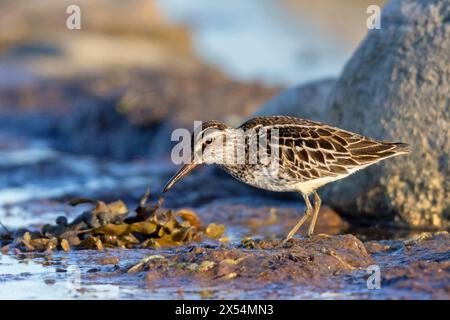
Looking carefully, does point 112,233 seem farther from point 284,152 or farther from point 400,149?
point 400,149

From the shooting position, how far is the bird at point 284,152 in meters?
Result: 8.95

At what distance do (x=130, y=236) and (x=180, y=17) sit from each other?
20.4 m

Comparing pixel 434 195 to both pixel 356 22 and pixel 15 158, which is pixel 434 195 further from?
pixel 356 22

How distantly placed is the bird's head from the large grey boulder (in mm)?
2402

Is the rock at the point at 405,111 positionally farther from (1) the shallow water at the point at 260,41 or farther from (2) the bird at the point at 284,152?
(1) the shallow water at the point at 260,41

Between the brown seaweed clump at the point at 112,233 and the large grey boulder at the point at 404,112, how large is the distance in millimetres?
2047

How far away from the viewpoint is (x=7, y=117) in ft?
68.7

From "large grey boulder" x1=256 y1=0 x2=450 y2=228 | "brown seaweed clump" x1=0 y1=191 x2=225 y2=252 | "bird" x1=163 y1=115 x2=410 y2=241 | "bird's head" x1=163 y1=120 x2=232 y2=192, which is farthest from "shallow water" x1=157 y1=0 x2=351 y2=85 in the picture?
"bird's head" x1=163 y1=120 x2=232 y2=192

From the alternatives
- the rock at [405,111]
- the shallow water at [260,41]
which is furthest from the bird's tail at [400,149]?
the shallow water at [260,41]

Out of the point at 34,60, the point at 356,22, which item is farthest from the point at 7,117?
the point at 356,22

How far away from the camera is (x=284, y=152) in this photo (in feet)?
29.4

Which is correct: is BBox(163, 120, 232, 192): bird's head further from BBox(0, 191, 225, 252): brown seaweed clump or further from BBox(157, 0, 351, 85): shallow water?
BBox(157, 0, 351, 85): shallow water

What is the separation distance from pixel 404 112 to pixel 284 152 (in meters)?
2.33

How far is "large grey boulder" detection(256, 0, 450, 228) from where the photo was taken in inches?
413
